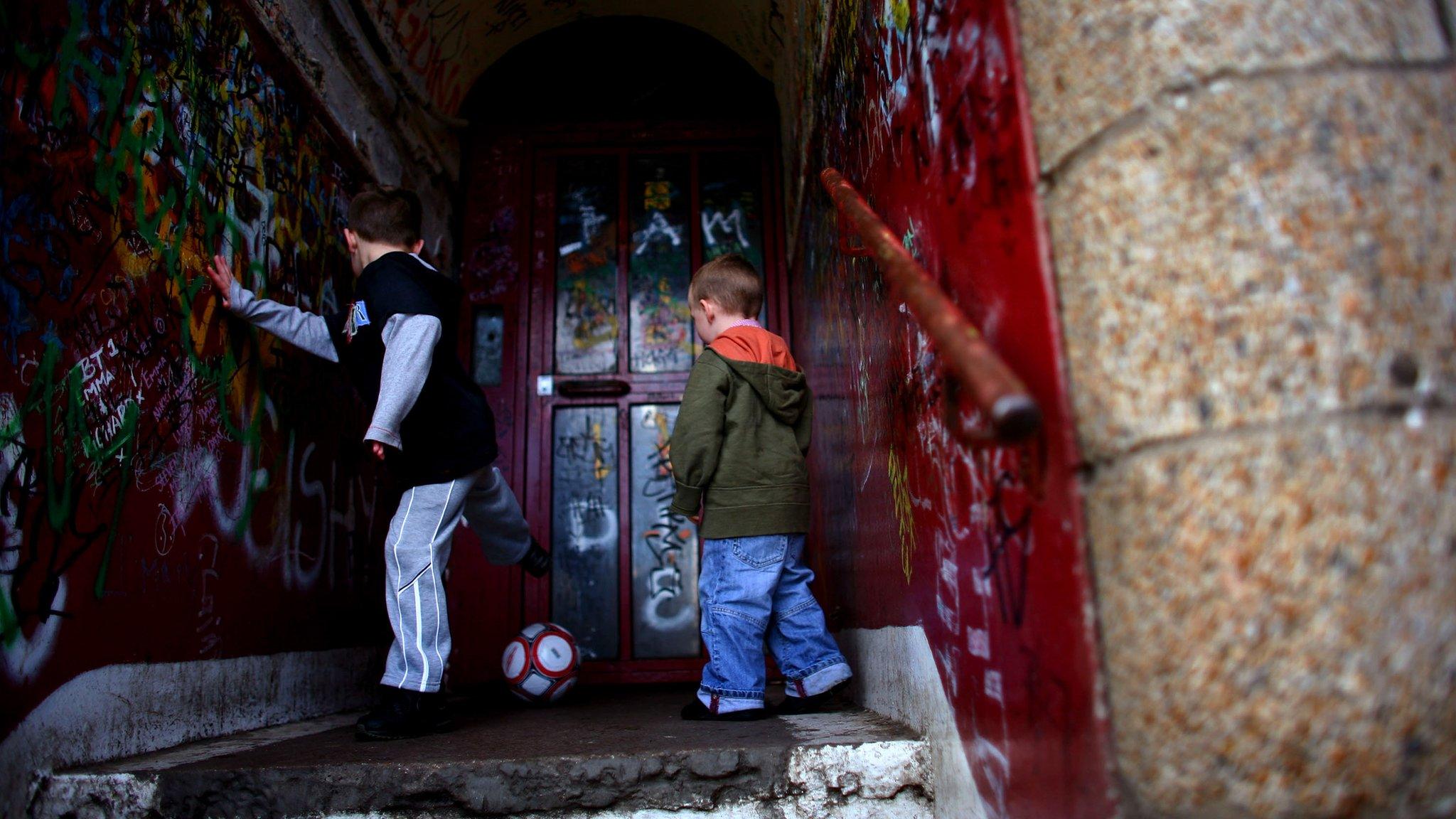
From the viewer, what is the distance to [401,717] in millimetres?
2178

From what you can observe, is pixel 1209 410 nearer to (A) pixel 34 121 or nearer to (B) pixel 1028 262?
(B) pixel 1028 262

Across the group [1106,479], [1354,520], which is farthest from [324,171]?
[1354,520]

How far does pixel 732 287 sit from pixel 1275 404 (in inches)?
81.2

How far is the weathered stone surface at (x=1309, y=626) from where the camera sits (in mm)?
754

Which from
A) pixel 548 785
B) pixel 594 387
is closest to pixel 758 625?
pixel 548 785

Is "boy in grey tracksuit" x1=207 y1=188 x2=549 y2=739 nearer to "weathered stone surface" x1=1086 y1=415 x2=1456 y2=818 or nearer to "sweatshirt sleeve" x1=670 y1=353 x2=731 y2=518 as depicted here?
"sweatshirt sleeve" x1=670 y1=353 x2=731 y2=518

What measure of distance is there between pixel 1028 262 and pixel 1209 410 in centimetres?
28

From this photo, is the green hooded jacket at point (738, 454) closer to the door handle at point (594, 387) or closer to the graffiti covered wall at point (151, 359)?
the graffiti covered wall at point (151, 359)

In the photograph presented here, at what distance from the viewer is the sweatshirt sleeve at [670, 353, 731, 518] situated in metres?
2.47

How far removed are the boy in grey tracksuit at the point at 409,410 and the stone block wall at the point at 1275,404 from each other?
1788 mm

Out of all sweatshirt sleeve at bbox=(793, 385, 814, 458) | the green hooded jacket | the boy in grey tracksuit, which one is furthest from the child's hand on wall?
sweatshirt sleeve at bbox=(793, 385, 814, 458)

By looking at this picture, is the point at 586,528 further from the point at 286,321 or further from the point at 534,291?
the point at 286,321

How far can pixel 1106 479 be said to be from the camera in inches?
35.5

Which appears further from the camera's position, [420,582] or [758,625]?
[758,625]
